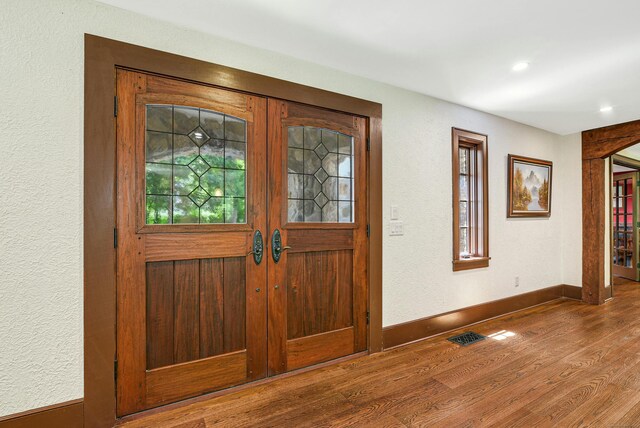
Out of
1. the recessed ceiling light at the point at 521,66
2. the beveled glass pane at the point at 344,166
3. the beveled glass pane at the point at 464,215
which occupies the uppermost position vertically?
the recessed ceiling light at the point at 521,66

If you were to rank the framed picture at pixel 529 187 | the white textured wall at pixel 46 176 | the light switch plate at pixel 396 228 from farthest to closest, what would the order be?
the framed picture at pixel 529 187 < the light switch plate at pixel 396 228 < the white textured wall at pixel 46 176

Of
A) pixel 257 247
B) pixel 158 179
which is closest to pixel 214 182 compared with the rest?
pixel 158 179

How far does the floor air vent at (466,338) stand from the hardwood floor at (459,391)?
0.26ft

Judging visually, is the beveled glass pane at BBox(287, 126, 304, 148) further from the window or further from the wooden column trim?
the wooden column trim

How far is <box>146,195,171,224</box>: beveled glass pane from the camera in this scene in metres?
2.05

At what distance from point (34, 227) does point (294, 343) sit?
6.07 feet

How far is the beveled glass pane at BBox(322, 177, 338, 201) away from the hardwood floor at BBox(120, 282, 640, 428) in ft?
4.72

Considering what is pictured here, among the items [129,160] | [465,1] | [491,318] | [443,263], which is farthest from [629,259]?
[129,160]

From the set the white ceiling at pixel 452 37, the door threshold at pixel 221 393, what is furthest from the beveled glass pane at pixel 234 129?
the door threshold at pixel 221 393

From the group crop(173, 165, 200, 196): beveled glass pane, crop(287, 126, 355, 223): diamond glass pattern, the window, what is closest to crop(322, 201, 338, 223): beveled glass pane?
crop(287, 126, 355, 223): diamond glass pattern

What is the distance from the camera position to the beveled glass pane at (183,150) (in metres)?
2.12

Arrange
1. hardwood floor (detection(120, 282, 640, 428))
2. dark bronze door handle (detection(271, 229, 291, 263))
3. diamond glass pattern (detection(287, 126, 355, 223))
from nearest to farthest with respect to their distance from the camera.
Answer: hardwood floor (detection(120, 282, 640, 428)) → dark bronze door handle (detection(271, 229, 291, 263)) → diamond glass pattern (detection(287, 126, 355, 223))

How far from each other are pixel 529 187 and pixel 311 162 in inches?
133

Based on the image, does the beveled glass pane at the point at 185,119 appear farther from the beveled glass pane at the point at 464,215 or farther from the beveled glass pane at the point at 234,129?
the beveled glass pane at the point at 464,215
